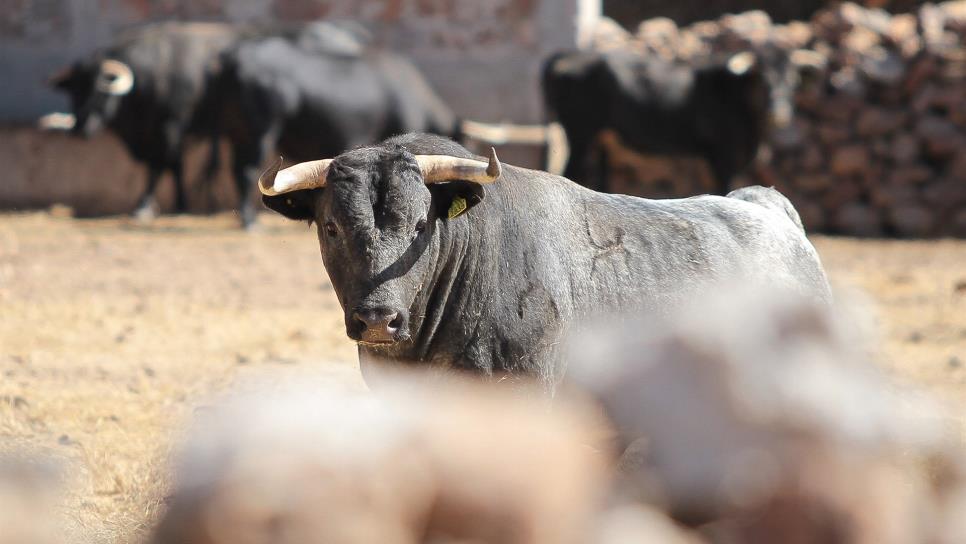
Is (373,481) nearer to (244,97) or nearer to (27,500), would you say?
(27,500)

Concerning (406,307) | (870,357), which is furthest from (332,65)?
(870,357)

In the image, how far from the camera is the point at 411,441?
1.04m

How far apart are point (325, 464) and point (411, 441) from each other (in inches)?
2.9

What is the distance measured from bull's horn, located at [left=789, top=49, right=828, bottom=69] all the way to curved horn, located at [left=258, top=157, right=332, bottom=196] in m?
10.1

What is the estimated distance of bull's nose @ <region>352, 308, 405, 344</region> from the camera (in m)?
3.91

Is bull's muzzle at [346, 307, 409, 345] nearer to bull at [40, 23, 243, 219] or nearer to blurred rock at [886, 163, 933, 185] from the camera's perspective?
bull at [40, 23, 243, 219]

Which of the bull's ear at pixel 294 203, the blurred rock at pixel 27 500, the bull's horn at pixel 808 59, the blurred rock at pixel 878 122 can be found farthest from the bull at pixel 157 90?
the blurred rock at pixel 27 500

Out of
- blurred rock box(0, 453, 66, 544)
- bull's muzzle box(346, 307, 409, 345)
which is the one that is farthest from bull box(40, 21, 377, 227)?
blurred rock box(0, 453, 66, 544)

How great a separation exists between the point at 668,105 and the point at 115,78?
222 inches

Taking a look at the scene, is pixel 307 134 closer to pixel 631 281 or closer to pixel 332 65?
pixel 332 65

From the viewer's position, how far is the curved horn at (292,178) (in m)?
4.25

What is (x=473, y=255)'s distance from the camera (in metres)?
4.28

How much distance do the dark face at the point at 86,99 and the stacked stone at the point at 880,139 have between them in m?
5.44

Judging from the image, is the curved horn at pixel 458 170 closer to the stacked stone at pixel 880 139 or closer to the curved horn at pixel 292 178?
the curved horn at pixel 292 178
